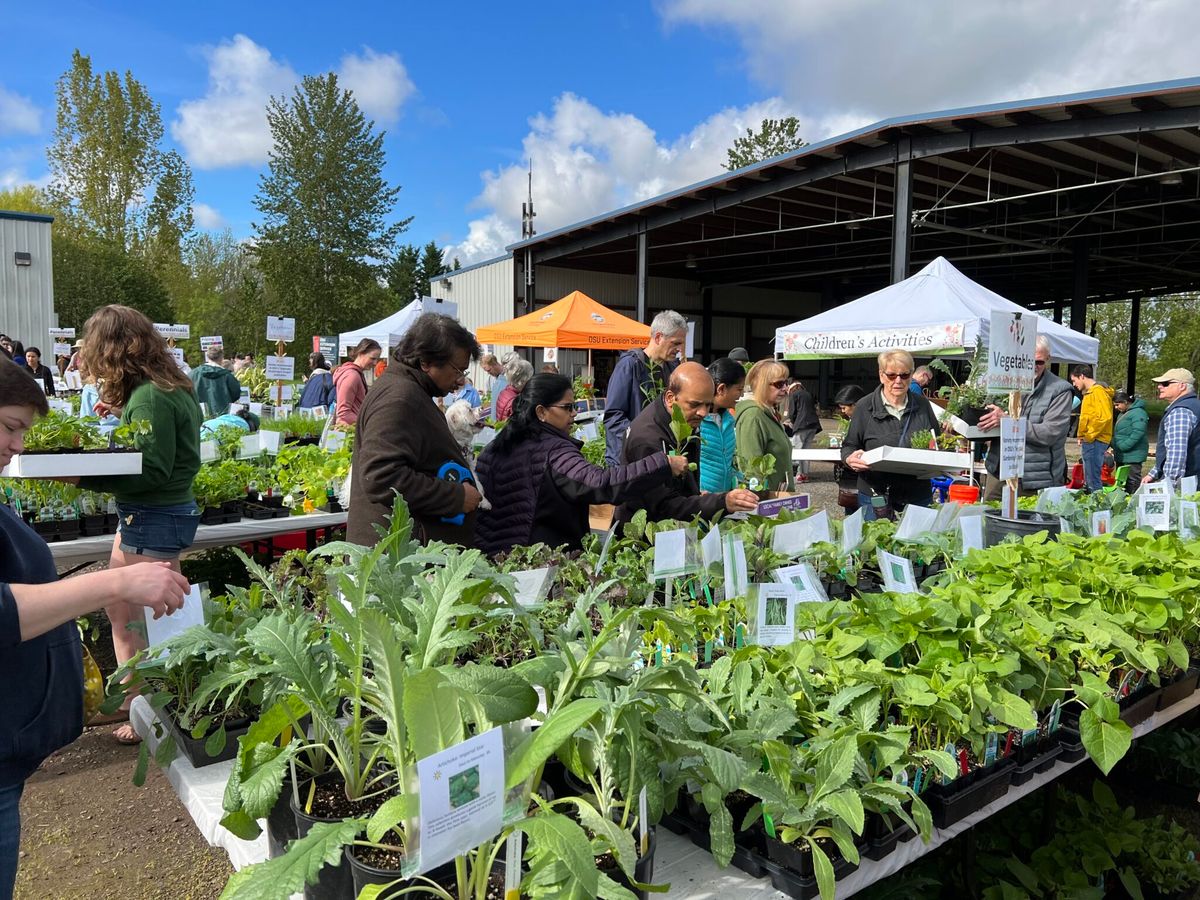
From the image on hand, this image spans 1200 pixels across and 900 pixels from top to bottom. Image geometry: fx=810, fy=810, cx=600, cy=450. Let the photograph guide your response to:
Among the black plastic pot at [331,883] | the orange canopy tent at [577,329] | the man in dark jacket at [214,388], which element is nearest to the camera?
the black plastic pot at [331,883]

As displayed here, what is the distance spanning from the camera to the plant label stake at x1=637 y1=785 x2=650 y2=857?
1093mm

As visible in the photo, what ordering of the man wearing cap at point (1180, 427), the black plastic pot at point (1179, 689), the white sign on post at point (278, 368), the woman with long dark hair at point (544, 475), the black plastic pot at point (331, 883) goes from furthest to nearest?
1. the white sign on post at point (278, 368)
2. the man wearing cap at point (1180, 427)
3. the woman with long dark hair at point (544, 475)
4. the black plastic pot at point (1179, 689)
5. the black plastic pot at point (331, 883)

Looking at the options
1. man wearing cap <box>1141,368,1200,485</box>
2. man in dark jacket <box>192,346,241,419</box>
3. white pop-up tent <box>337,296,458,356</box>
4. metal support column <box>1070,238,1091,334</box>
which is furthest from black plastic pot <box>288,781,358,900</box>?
metal support column <box>1070,238,1091,334</box>

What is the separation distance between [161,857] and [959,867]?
2468mm

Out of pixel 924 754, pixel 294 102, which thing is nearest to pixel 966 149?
pixel 924 754

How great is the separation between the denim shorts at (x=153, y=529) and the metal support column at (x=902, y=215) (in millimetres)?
9559

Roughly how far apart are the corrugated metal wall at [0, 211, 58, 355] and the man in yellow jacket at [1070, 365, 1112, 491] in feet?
63.7

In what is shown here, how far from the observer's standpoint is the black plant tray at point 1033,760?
1.64 m

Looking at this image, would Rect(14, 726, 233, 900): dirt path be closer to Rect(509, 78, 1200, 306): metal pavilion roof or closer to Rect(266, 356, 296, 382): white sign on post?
Rect(266, 356, 296, 382): white sign on post

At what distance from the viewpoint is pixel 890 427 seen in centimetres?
433

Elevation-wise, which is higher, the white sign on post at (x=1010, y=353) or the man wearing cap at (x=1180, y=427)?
the white sign on post at (x=1010, y=353)

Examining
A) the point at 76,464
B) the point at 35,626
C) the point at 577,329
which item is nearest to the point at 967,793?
the point at 35,626

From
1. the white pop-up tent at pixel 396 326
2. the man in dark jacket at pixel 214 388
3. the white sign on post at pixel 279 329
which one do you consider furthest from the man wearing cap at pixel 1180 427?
the white sign on post at pixel 279 329

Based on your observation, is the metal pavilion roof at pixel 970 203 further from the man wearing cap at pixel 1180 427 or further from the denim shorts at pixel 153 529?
the denim shorts at pixel 153 529
